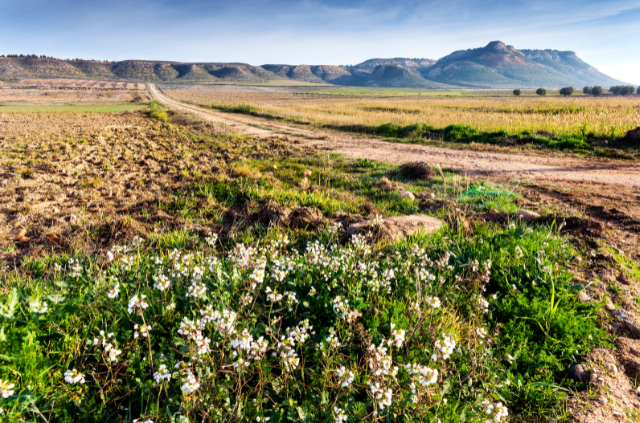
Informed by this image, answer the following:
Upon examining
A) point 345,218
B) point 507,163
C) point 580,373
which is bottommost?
point 580,373

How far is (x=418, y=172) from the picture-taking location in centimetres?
921

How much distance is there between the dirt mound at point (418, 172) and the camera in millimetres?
9084

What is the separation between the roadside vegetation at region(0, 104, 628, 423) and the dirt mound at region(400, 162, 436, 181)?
2467 mm

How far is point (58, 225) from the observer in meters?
6.02

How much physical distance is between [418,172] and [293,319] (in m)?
7.33

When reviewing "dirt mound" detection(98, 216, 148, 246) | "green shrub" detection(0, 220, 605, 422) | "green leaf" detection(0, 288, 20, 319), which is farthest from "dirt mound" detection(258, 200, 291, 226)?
"green leaf" detection(0, 288, 20, 319)

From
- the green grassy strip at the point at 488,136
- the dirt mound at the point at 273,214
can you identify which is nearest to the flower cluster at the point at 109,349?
the dirt mound at the point at 273,214

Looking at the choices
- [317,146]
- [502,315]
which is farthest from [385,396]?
[317,146]

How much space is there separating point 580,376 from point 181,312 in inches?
139

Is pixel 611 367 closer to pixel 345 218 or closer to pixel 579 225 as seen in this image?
pixel 579 225

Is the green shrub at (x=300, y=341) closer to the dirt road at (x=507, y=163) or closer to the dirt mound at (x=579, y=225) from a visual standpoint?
the dirt mound at (x=579, y=225)

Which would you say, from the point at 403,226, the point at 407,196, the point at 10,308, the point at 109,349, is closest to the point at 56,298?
the point at 10,308

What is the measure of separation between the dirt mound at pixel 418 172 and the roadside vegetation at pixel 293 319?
2467 millimetres

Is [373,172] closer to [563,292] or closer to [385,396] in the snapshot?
[563,292]
